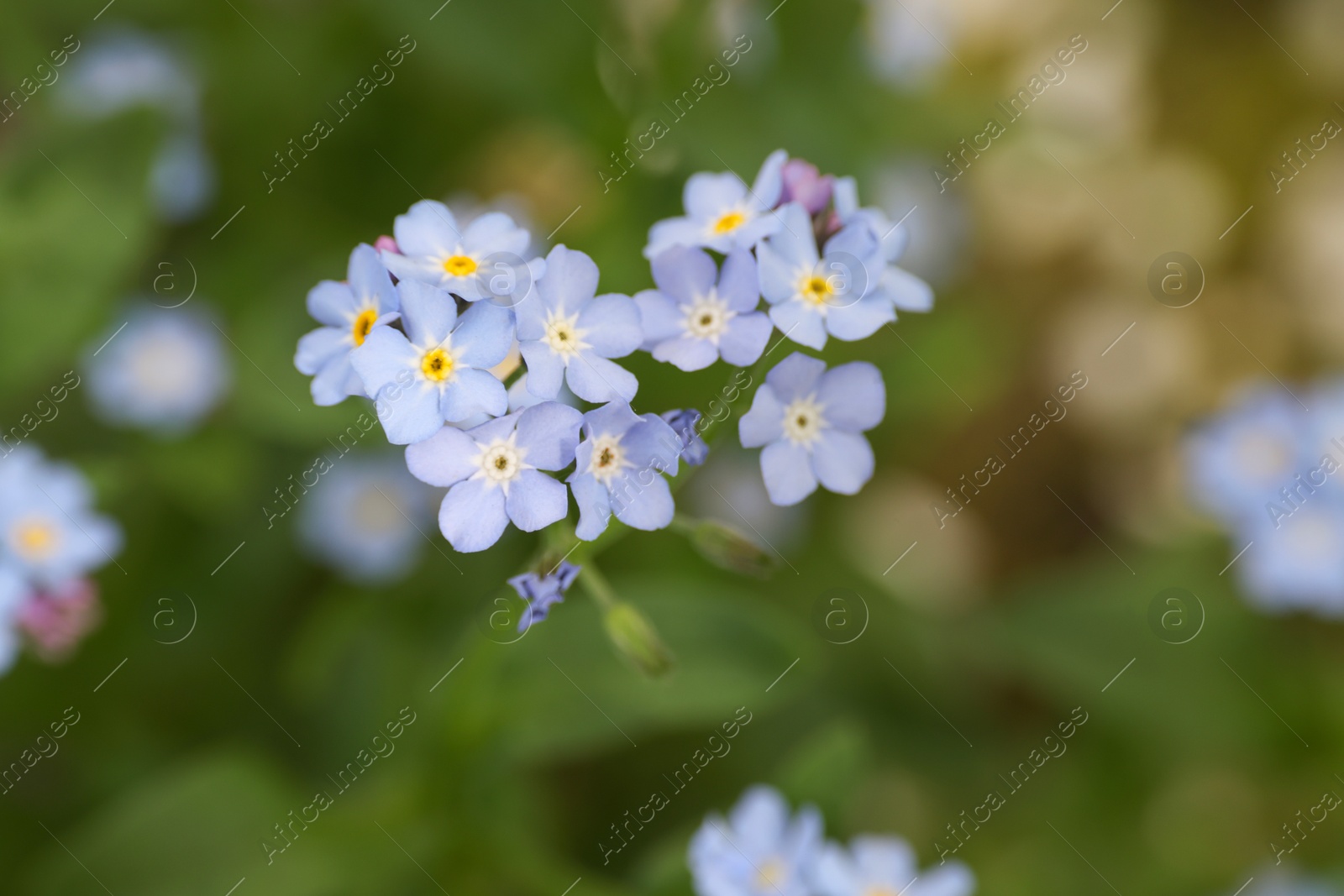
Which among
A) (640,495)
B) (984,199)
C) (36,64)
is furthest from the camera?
(984,199)

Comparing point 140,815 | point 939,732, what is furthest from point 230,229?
point 939,732

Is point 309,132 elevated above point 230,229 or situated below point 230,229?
above

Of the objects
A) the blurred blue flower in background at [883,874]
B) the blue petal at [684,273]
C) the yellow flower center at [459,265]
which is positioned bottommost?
the blurred blue flower in background at [883,874]

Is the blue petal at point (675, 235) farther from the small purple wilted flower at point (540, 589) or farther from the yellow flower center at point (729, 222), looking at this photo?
the small purple wilted flower at point (540, 589)

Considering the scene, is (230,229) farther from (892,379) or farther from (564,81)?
(892,379)

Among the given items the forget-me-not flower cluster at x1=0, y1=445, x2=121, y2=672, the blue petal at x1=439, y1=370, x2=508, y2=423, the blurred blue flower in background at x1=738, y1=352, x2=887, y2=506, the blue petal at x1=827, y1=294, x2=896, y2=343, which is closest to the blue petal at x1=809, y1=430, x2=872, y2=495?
the blurred blue flower in background at x1=738, y1=352, x2=887, y2=506

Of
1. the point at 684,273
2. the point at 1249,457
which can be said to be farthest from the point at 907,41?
the point at 684,273

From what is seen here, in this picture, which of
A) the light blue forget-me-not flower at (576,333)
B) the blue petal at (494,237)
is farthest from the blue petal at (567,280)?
→ the blue petal at (494,237)

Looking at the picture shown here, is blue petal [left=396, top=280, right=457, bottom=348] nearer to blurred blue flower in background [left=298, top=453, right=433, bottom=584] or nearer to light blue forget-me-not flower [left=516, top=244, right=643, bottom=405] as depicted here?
light blue forget-me-not flower [left=516, top=244, right=643, bottom=405]
